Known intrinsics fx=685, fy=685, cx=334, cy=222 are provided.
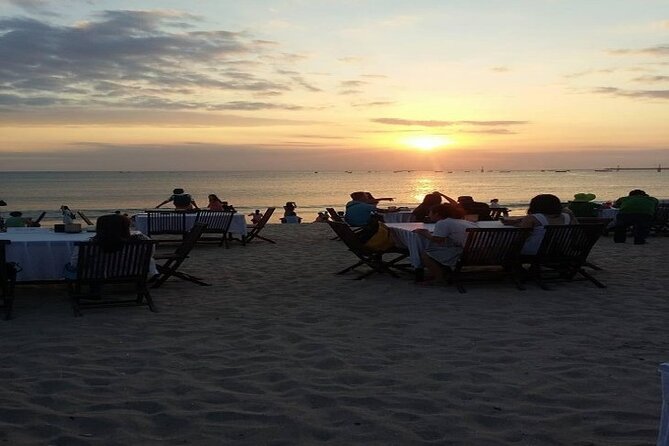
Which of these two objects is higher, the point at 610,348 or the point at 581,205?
the point at 581,205

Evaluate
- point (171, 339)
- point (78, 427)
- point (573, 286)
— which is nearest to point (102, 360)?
point (171, 339)

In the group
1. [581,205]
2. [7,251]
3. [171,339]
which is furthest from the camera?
[581,205]

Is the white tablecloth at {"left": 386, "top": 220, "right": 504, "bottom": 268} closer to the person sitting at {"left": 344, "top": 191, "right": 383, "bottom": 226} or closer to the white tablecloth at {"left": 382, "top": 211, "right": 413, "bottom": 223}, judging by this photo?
the person sitting at {"left": 344, "top": 191, "right": 383, "bottom": 226}

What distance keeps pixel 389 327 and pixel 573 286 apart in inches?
113

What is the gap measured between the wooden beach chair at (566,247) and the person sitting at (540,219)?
0.38ft

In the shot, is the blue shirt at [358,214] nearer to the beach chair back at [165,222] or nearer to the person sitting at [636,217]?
the beach chair back at [165,222]

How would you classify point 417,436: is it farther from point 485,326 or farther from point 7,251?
point 7,251

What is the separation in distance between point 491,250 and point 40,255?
177 inches

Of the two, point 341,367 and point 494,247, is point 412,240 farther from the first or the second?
point 341,367

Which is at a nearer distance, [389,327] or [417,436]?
[417,436]

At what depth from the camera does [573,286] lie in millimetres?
7449

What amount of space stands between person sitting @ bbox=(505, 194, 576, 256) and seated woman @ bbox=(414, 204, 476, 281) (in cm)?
70

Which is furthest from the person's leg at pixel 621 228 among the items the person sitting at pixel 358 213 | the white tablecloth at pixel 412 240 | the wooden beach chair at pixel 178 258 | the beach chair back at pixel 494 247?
the wooden beach chair at pixel 178 258

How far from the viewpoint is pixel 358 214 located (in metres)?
12.2
